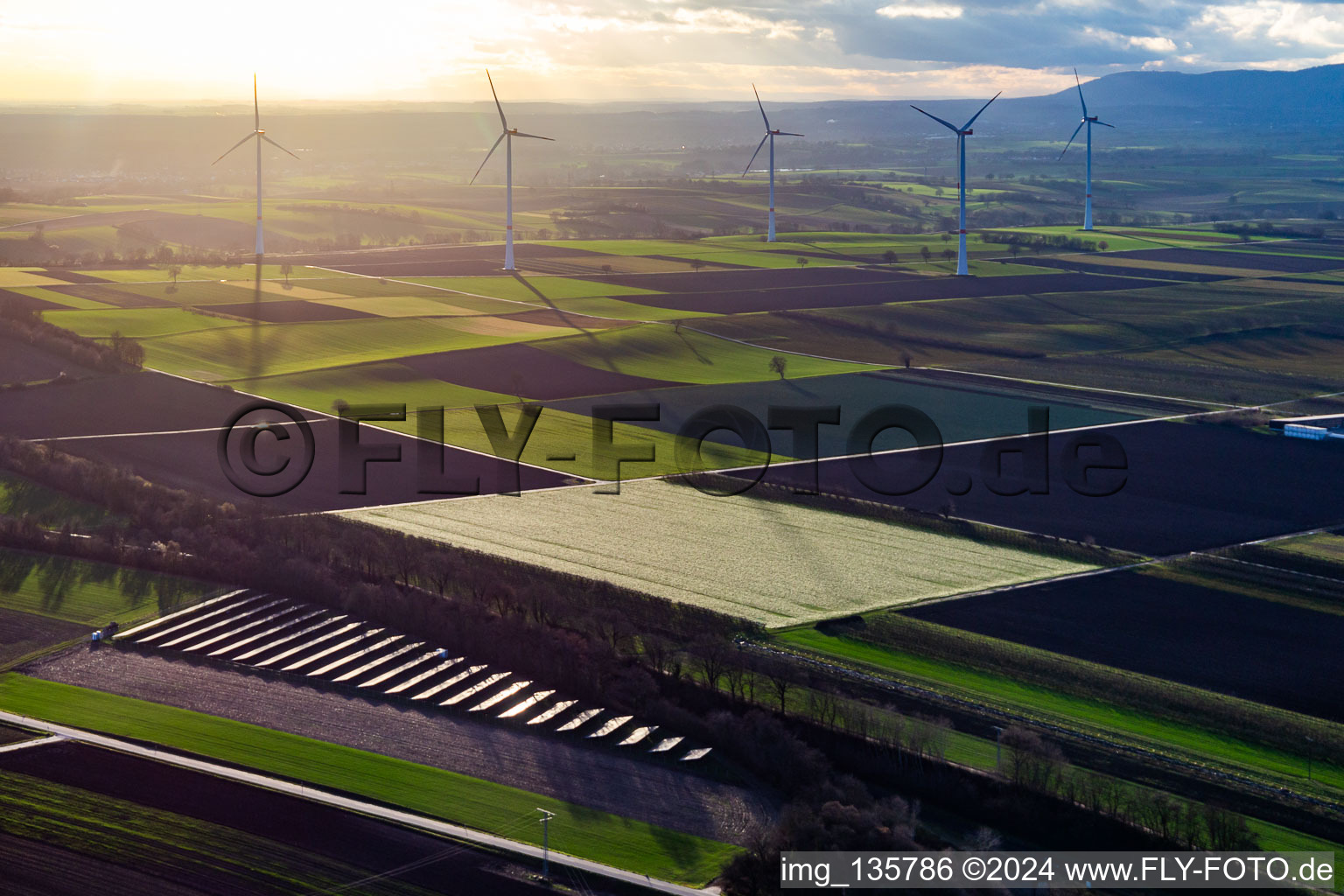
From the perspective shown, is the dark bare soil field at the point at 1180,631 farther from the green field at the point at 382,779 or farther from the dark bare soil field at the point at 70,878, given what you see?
the dark bare soil field at the point at 70,878

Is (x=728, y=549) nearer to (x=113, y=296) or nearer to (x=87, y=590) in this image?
(x=87, y=590)

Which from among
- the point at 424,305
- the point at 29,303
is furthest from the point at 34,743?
the point at 29,303

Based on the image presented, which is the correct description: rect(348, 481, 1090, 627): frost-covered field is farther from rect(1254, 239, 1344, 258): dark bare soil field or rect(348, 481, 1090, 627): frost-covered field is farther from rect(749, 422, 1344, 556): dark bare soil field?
rect(1254, 239, 1344, 258): dark bare soil field

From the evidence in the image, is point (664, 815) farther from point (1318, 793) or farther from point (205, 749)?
point (1318, 793)

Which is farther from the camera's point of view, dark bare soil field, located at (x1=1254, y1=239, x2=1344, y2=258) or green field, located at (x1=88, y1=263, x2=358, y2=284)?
dark bare soil field, located at (x1=1254, y1=239, x2=1344, y2=258)

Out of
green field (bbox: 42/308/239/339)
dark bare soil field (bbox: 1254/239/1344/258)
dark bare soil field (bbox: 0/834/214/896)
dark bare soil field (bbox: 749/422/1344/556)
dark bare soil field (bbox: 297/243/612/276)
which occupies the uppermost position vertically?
dark bare soil field (bbox: 1254/239/1344/258)

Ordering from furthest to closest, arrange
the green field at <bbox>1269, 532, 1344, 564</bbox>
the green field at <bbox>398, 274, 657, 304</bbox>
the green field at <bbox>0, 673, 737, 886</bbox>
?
the green field at <bbox>398, 274, 657, 304</bbox>, the green field at <bbox>1269, 532, 1344, 564</bbox>, the green field at <bbox>0, 673, 737, 886</bbox>

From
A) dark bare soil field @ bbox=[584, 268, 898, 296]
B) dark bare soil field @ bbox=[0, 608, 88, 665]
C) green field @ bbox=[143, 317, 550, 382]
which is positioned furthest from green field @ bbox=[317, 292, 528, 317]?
dark bare soil field @ bbox=[0, 608, 88, 665]

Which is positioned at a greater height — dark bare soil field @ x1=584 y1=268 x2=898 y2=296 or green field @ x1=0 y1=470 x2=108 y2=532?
dark bare soil field @ x1=584 y1=268 x2=898 y2=296
